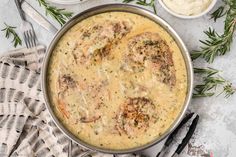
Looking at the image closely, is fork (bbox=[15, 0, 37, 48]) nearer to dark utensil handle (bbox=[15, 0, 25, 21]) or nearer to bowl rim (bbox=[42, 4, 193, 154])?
dark utensil handle (bbox=[15, 0, 25, 21])

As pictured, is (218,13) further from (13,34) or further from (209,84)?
(13,34)

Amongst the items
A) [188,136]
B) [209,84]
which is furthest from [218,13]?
[188,136]

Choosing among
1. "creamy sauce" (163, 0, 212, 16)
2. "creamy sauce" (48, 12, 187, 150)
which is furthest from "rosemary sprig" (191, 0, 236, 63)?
"creamy sauce" (48, 12, 187, 150)

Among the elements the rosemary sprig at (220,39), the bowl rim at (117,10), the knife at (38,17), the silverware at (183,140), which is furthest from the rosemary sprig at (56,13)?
the silverware at (183,140)

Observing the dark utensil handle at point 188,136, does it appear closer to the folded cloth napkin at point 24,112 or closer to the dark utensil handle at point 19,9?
the folded cloth napkin at point 24,112

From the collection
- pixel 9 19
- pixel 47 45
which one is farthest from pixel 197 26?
pixel 9 19

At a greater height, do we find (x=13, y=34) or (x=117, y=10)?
(x=117, y=10)

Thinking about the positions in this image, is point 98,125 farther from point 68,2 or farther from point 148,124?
point 68,2
